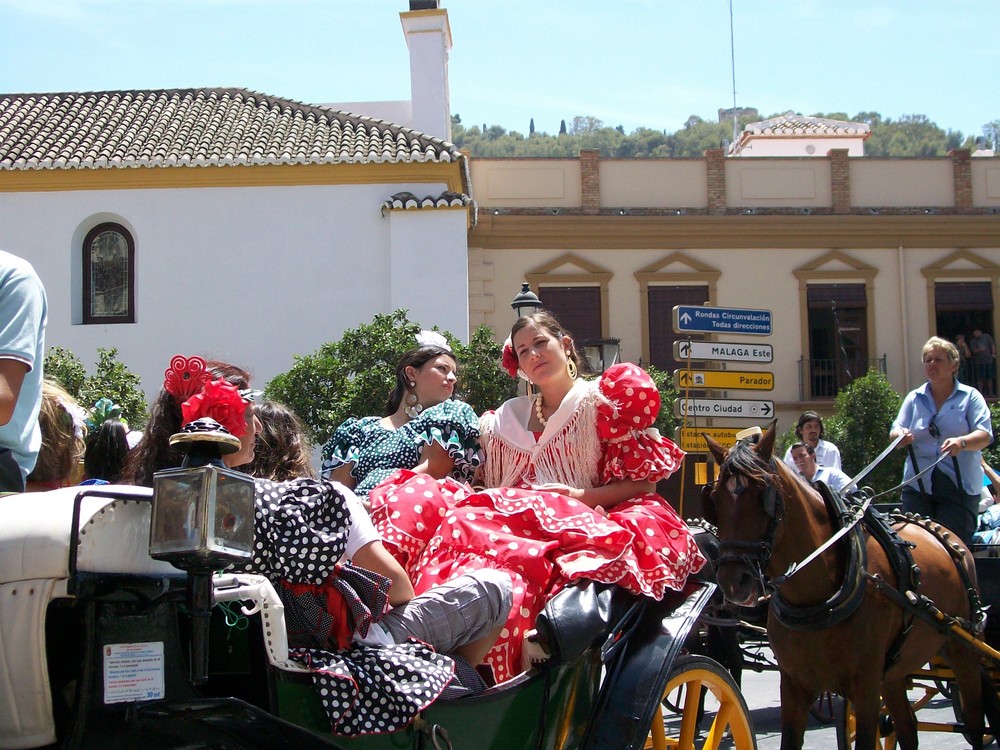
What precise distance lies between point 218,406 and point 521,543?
1268mm

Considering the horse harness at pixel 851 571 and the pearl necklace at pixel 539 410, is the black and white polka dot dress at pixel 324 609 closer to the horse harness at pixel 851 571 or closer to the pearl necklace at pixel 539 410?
the pearl necklace at pixel 539 410

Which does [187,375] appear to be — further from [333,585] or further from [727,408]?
[727,408]

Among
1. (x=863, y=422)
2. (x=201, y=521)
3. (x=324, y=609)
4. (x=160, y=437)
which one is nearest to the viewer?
(x=201, y=521)

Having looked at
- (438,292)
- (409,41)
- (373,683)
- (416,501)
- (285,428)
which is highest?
(409,41)

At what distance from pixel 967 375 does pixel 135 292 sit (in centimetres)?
1683

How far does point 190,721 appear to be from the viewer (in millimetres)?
2287

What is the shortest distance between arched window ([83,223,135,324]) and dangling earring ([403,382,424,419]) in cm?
1449

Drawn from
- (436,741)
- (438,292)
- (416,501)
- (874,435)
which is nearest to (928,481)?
(416,501)

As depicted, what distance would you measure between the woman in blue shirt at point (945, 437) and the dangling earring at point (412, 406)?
292 centimetres

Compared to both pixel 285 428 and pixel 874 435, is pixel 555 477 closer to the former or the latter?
pixel 285 428

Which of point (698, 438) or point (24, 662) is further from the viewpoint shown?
point (698, 438)

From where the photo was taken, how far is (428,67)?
2080cm

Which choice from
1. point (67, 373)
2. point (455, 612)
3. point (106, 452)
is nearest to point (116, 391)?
point (67, 373)

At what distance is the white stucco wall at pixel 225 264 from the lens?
18391mm
